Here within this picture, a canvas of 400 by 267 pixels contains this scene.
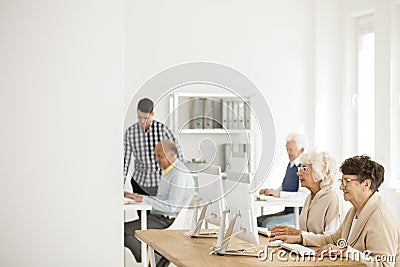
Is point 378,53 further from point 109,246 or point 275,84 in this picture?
point 109,246

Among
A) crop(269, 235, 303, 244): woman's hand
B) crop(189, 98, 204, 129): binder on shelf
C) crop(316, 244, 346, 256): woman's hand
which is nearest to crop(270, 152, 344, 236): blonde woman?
crop(269, 235, 303, 244): woman's hand

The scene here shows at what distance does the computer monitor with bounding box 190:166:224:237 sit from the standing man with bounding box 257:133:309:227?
69.3 inches

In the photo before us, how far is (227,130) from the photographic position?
667 cm

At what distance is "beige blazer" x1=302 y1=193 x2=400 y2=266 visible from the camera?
10.8 ft

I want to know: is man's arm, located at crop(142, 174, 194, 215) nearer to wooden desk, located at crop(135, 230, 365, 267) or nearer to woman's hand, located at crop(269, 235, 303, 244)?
wooden desk, located at crop(135, 230, 365, 267)

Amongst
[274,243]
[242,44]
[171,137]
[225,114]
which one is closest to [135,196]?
[171,137]

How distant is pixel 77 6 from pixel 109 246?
1.36 m

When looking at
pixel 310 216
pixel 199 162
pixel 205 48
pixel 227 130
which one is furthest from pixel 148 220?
pixel 310 216

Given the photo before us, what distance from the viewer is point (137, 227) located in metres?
6.04

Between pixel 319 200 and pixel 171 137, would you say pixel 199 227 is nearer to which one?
pixel 319 200

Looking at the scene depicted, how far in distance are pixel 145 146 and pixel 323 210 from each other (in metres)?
2.39

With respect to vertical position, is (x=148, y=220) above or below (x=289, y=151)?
below

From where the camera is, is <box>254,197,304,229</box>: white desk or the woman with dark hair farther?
<box>254,197,304,229</box>: white desk

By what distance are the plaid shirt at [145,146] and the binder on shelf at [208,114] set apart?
48cm
